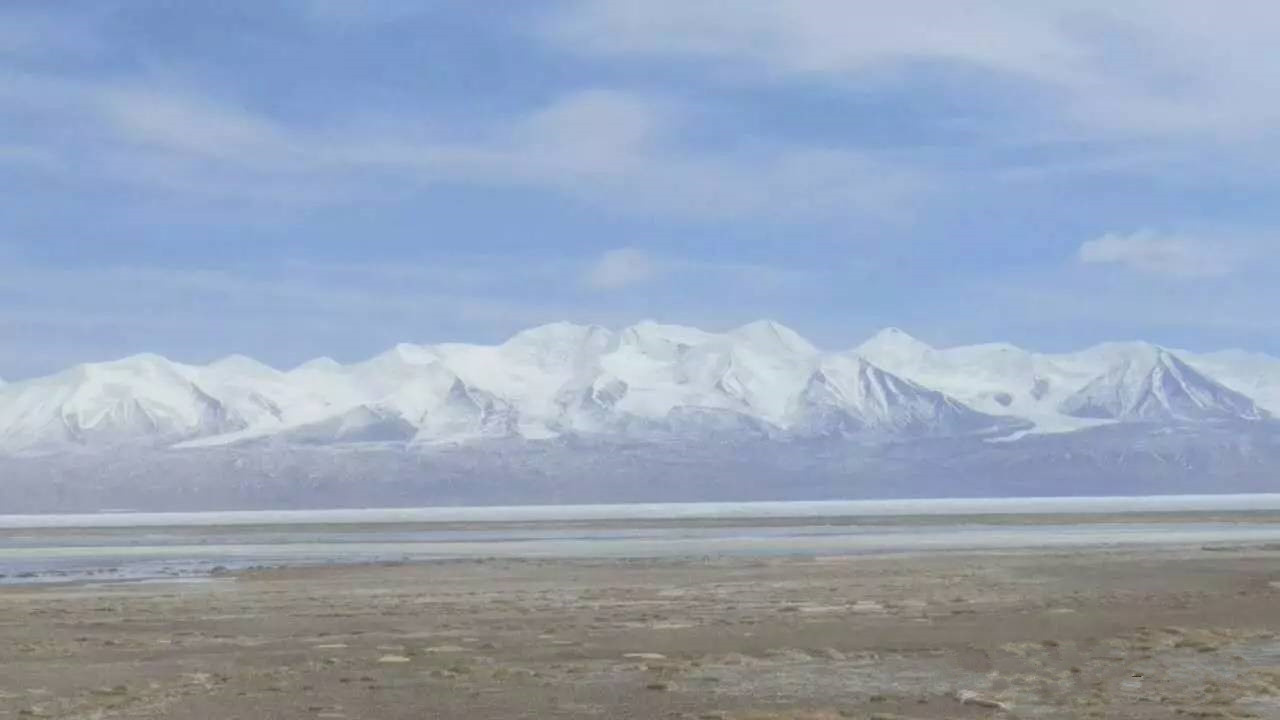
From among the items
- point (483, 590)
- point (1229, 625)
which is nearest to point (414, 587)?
point (483, 590)

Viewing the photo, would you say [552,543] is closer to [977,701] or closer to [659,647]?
[659,647]

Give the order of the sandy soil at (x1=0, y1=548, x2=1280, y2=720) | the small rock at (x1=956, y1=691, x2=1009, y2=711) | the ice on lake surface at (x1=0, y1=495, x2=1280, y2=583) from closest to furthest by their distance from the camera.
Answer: the small rock at (x1=956, y1=691, x2=1009, y2=711), the sandy soil at (x1=0, y1=548, x2=1280, y2=720), the ice on lake surface at (x1=0, y1=495, x2=1280, y2=583)

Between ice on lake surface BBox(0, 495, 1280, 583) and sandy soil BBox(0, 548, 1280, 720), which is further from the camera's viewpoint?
ice on lake surface BBox(0, 495, 1280, 583)

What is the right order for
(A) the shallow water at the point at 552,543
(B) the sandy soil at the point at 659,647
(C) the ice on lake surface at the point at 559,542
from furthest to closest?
1. (C) the ice on lake surface at the point at 559,542
2. (A) the shallow water at the point at 552,543
3. (B) the sandy soil at the point at 659,647

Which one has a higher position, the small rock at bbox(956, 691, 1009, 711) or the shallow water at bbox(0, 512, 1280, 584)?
the shallow water at bbox(0, 512, 1280, 584)

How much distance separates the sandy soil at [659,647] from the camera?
64.8 feet

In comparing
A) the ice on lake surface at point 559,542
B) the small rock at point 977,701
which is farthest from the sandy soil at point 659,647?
the ice on lake surface at point 559,542

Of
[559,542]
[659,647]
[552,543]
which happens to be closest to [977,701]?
[659,647]

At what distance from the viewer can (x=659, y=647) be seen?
2670 centimetres

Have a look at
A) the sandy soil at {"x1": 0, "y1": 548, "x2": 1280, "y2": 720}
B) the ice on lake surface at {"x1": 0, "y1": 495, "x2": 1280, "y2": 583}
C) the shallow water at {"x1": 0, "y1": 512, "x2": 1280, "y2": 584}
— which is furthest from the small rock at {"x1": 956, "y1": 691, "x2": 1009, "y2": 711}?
the ice on lake surface at {"x1": 0, "y1": 495, "x2": 1280, "y2": 583}

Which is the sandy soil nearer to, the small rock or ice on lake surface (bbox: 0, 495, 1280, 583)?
the small rock

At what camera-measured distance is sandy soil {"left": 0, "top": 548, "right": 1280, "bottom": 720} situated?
19766 millimetres

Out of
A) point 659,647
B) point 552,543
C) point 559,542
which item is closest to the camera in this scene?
point 659,647

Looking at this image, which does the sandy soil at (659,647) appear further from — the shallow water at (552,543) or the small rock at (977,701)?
the shallow water at (552,543)
